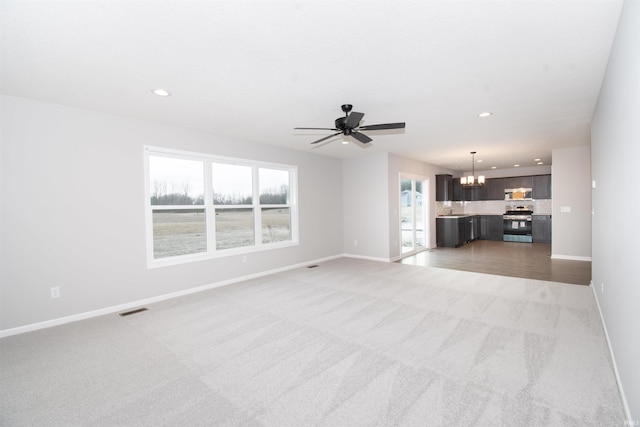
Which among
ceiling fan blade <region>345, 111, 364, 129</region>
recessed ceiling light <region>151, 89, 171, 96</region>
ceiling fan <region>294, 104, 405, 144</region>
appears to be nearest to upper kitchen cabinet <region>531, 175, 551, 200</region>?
ceiling fan <region>294, 104, 405, 144</region>

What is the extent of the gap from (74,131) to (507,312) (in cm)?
566

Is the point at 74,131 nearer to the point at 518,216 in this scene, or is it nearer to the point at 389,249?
the point at 389,249

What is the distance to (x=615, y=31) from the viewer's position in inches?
82.7

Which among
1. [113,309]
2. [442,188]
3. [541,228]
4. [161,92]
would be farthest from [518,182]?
[113,309]

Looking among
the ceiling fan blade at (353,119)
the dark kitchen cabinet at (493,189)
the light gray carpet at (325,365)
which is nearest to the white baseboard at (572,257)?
the light gray carpet at (325,365)

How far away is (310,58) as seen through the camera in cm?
246

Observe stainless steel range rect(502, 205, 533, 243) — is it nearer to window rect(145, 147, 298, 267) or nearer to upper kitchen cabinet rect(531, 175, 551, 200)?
upper kitchen cabinet rect(531, 175, 551, 200)

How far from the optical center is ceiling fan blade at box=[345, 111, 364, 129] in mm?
3173

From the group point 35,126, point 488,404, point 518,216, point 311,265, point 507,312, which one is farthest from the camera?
point 518,216

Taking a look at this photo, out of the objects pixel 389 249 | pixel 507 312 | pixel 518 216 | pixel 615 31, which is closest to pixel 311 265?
pixel 389 249

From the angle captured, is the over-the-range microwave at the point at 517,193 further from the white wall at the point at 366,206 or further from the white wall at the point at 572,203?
the white wall at the point at 366,206

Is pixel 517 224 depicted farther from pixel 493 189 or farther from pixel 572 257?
pixel 572 257

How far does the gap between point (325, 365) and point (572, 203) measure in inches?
275

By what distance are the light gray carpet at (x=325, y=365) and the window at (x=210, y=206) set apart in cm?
101
